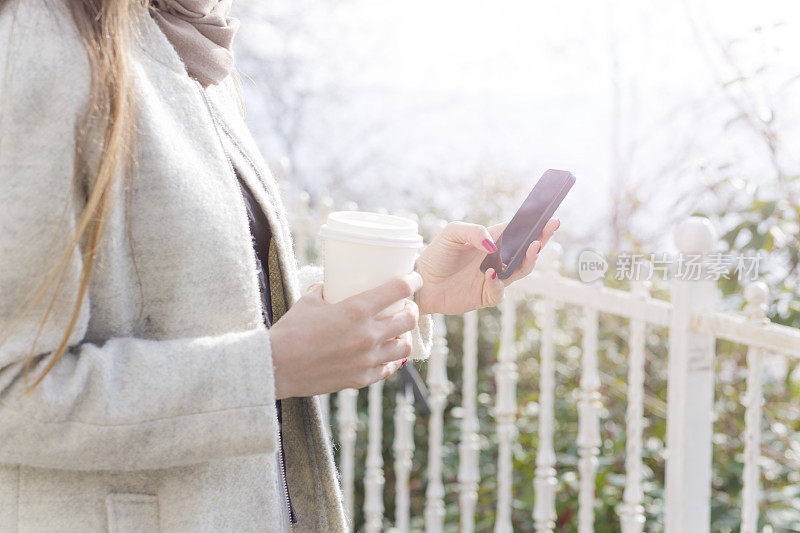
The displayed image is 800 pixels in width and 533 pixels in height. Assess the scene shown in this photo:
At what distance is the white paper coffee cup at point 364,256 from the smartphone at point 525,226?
0.83 feet

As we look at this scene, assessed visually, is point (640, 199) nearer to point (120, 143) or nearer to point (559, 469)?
point (559, 469)

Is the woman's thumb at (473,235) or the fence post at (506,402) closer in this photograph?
the woman's thumb at (473,235)

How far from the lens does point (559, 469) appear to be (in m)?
2.84

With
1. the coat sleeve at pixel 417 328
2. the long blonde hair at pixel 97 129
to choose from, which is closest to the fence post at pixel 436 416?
the coat sleeve at pixel 417 328

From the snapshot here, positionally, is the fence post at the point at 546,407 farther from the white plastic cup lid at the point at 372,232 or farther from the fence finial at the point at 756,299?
the white plastic cup lid at the point at 372,232

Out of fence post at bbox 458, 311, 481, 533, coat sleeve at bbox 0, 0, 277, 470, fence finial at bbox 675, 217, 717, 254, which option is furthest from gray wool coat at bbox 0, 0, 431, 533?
fence post at bbox 458, 311, 481, 533

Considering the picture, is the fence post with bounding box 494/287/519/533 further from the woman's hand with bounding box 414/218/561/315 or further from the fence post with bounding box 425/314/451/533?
the woman's hand with bounding box 414/218/561/315

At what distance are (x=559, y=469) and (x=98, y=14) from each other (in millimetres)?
Answer: 2362

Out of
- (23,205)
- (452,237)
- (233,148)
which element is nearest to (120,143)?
(23,205)

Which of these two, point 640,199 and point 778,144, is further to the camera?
point 640,199

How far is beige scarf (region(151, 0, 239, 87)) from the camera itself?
1.01m

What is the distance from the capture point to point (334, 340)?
89 cm

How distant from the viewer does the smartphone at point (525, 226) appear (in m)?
1.19

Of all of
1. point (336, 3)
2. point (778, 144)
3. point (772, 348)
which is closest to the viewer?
→ point (772, 348)
